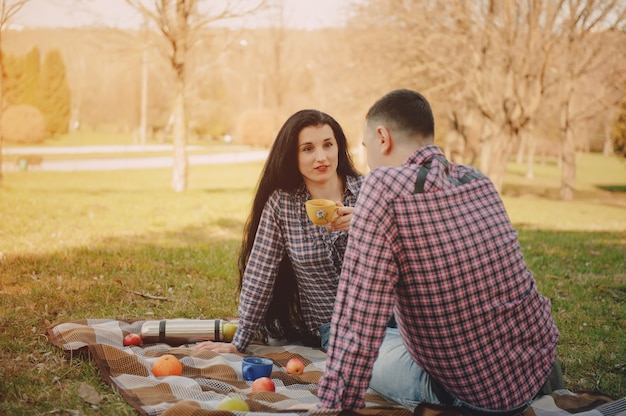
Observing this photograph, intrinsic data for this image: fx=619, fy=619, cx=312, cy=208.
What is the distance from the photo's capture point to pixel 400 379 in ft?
10.4

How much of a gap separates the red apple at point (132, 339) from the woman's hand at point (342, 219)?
1617mm

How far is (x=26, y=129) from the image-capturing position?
41.9 metres

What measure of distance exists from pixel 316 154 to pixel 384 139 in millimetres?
1216

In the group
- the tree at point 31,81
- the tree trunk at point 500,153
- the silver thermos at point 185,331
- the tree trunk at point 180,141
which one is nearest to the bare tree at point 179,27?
the tree trunk at point 180,141

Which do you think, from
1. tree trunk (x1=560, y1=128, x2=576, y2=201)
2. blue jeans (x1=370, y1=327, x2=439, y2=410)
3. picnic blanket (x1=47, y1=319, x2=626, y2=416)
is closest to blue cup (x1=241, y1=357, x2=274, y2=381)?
picnic blanket (x1=47, y1=319, x2=626, y2=416)

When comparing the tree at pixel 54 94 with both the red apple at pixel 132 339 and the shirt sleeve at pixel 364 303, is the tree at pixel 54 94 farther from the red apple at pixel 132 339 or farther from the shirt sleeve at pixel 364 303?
the shirt sleeve at pixel 364 303

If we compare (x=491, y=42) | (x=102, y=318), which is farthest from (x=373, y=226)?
(x=491, y=42)

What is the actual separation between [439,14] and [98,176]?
1347 centimetres

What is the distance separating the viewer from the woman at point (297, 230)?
4.13 m

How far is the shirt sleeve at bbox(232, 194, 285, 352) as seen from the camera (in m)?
4.17

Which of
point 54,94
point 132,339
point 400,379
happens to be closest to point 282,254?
point 132,339

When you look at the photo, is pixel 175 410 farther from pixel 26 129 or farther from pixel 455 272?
pixel 26 129

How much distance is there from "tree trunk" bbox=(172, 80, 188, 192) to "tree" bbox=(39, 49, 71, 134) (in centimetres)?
4264

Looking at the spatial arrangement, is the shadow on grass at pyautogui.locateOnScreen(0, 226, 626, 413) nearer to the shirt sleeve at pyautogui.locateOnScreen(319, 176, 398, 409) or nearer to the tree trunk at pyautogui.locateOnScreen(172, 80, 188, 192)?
the shirt sleeve at pyautogui.locateOnScreen(319, 176, 398, 409)
